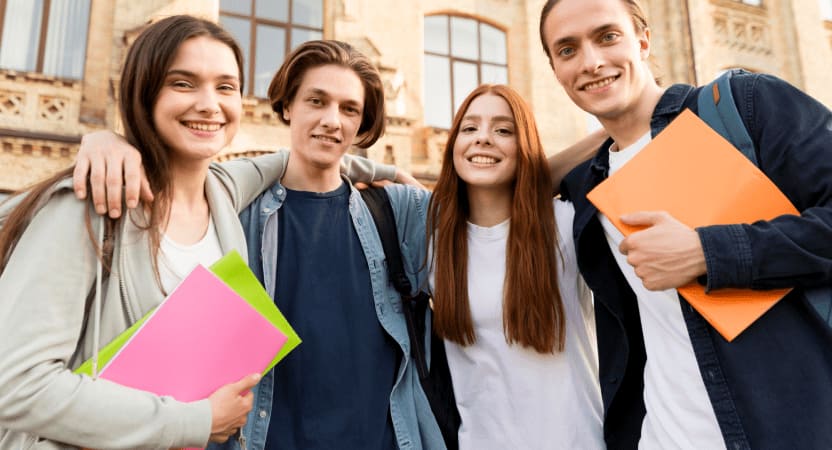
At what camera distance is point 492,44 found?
1212cm

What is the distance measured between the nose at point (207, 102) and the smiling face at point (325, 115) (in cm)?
63

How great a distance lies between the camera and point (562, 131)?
11750 mm

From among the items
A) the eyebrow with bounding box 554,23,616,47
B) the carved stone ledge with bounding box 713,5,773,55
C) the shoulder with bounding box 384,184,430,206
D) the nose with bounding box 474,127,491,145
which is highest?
the carved stone ledge with bounding box 713,5,773,55

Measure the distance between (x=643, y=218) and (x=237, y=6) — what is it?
10128 millimetres

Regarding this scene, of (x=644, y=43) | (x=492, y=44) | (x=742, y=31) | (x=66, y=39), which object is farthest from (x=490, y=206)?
(x=742, y=31)

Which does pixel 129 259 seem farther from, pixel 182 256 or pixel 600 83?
pixel 600 83

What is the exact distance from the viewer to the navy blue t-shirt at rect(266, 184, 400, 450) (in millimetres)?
2162

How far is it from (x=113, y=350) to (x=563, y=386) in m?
1.70

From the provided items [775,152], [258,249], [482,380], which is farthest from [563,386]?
[258,249]

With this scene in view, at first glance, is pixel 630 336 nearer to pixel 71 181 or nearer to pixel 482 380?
pixel 482 380

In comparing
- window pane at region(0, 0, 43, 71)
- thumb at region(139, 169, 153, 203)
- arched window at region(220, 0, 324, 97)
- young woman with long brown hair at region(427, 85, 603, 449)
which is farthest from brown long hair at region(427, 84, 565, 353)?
window pane at region(0, 0, 43, 71)

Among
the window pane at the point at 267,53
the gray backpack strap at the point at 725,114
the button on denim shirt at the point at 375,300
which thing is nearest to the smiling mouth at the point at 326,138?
the button on denim shirt at the point at 375,300

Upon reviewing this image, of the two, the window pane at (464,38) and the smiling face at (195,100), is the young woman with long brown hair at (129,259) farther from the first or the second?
the window pane at (464,38)

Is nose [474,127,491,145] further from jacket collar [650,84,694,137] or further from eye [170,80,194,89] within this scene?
eye [170,80,194,89]
